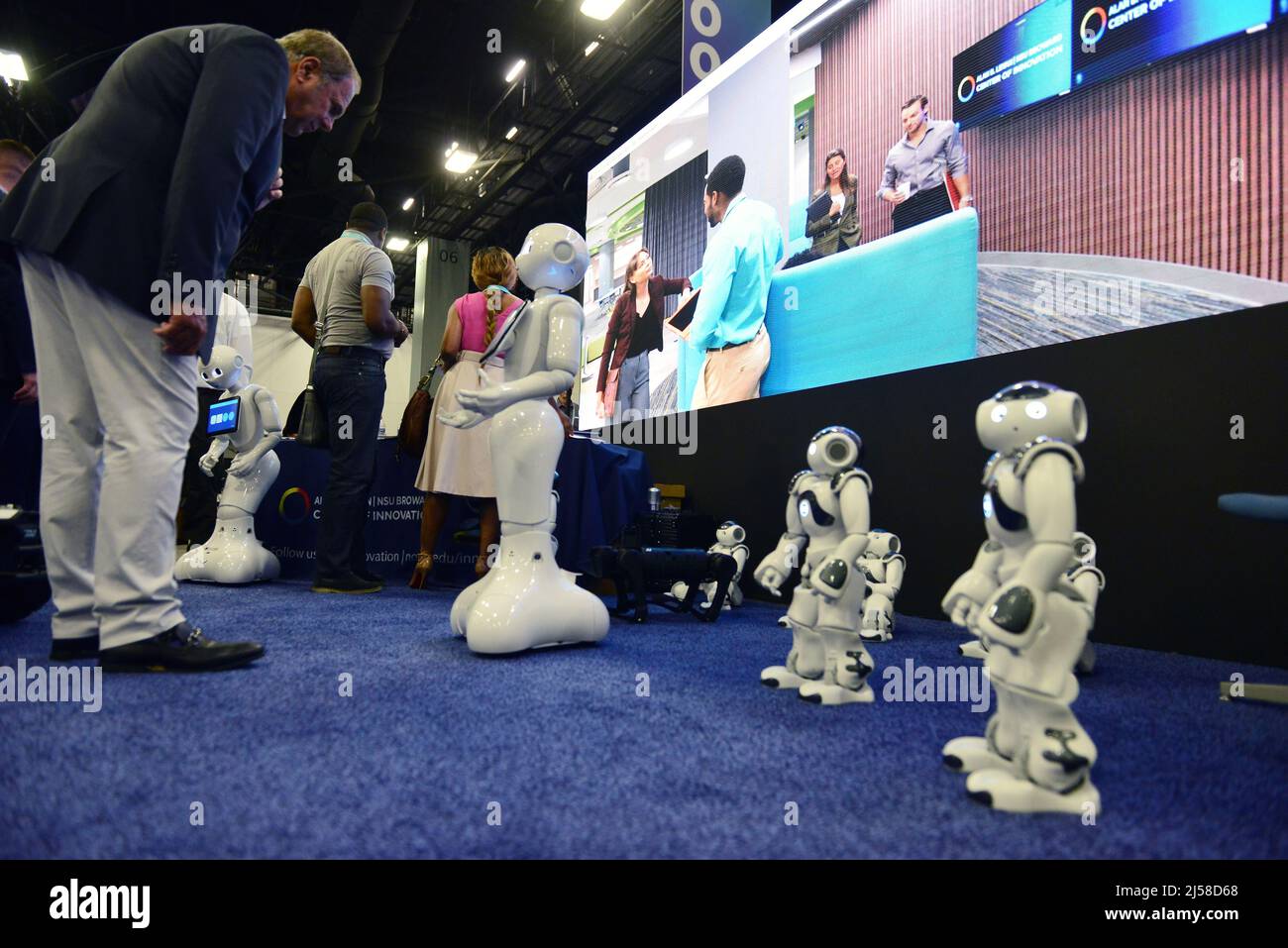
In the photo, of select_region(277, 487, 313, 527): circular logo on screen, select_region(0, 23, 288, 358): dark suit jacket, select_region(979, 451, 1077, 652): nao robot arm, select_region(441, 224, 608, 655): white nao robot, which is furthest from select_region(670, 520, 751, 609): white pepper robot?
select_region(277, 487, 313, 527): circular logo on screen

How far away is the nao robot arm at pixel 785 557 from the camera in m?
1.80

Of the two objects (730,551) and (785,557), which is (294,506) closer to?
(730,551)

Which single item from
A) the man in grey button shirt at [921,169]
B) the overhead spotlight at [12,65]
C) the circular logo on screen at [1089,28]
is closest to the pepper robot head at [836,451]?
the man in grey button shirt at [921,169]

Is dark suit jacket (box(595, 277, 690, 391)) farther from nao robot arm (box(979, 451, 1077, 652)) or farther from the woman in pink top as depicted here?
Result: nao robot arm (box(979, 451, 1077, 652))

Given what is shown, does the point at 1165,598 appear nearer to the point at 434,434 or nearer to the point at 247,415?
the point at 434,434

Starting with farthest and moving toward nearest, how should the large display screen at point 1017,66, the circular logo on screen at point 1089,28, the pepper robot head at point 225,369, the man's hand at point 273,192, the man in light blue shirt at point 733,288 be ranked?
the man in light blue shirt at point 733,288 < the pepper robot head at point 225,369 < the large display screen at point 1017,66 < the circular logo on screen at point 1089,28 < the man's hand at point 273,192

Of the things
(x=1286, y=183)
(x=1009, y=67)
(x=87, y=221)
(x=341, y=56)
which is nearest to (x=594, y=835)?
(x=87, y=221)

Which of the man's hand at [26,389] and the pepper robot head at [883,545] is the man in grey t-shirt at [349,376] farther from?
the pepper robot head at [883,545]

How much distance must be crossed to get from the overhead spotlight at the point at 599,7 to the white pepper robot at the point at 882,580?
5.04 meters

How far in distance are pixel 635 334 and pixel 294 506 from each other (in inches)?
92.4

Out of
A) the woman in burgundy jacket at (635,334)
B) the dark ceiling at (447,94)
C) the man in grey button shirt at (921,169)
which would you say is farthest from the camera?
the dark ceiling at (447,94)

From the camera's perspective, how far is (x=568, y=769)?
1133 mm

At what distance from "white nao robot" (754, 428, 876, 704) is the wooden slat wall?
1.46 metres

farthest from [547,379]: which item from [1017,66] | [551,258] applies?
[1017,66]
